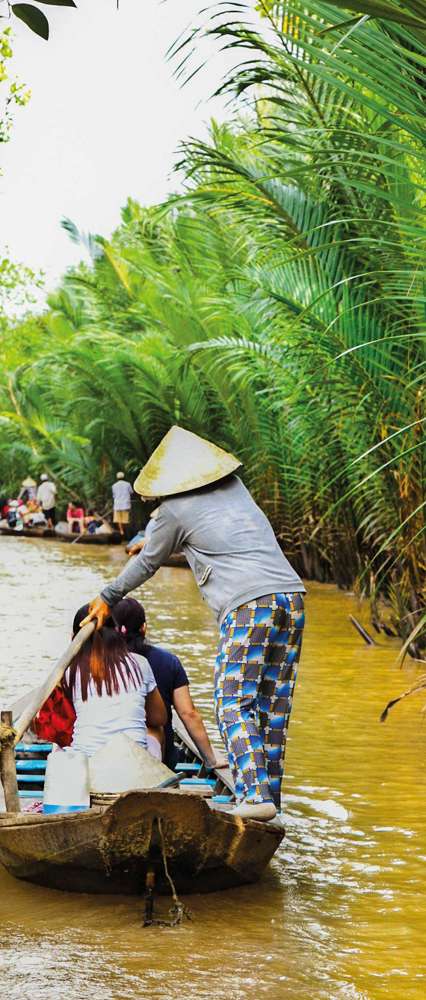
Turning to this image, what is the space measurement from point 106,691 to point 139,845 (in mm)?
872

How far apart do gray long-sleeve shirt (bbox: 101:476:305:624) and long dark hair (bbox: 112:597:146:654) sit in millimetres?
420

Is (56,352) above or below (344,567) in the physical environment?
above

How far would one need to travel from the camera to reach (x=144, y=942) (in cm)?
449

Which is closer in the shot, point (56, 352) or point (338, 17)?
point (338, 17)

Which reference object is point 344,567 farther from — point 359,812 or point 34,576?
point 359,812

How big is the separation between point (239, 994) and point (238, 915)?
0.76 meters

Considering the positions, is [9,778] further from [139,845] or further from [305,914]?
[305,914]

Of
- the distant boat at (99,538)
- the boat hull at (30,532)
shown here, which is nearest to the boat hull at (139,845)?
the distant boat at (99,538)

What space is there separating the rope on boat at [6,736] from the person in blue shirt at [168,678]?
0.97 meters

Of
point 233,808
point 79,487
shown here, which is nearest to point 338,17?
point 233,808

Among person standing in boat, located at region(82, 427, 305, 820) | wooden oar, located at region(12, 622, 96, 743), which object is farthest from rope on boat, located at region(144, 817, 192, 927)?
wooden oar, located at region(12, 622, 96, 743)

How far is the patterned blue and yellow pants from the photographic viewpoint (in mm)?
4949

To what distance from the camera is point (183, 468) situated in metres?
5.33

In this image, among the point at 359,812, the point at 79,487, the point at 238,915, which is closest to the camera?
the point at 238,915
